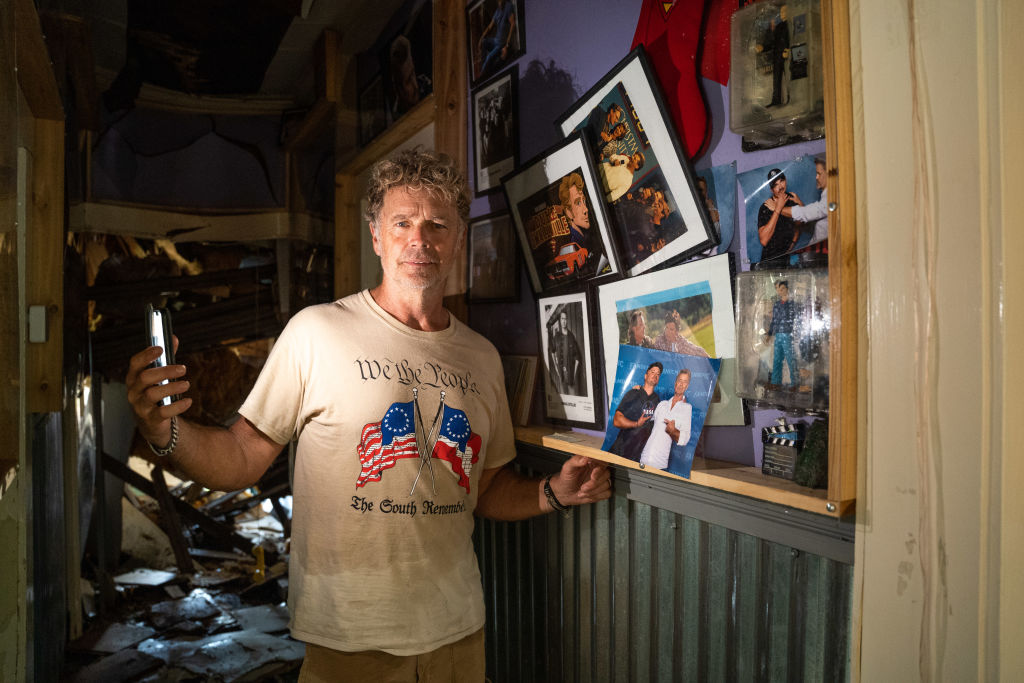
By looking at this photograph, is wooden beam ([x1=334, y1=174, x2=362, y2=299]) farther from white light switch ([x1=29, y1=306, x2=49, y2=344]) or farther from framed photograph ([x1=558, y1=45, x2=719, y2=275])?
framed photograph ([x1=558, y1=45, x2=719, y2=275])

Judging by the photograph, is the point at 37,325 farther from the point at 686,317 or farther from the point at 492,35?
the point at 686,317

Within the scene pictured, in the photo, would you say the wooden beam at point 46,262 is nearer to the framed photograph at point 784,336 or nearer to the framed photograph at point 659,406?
the framed photograph at point 659,406

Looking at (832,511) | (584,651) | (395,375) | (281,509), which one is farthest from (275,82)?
(832,511)

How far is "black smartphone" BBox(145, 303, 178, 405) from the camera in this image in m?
1.31

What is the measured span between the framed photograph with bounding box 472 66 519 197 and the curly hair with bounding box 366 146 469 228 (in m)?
0.24

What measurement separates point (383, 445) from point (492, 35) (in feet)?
4.40

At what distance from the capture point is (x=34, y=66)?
193 cm

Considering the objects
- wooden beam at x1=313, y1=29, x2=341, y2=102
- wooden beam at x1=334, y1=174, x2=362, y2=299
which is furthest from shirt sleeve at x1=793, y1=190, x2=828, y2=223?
wooden beam at x1=313, y1=29, x2=341, y2=102

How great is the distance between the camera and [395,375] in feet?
5.15

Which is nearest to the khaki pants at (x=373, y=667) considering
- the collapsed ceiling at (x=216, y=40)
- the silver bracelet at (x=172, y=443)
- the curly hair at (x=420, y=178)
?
the silver bracelet at (x=172, y=443)

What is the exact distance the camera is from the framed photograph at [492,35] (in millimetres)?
1868

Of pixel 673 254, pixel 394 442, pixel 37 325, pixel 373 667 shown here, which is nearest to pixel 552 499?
pixel 394 442

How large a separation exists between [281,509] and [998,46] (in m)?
5.12

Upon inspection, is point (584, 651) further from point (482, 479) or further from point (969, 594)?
point (969, 594)
